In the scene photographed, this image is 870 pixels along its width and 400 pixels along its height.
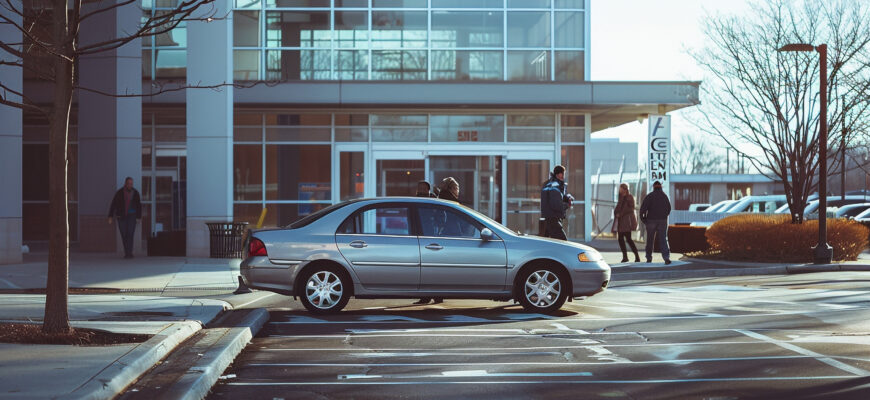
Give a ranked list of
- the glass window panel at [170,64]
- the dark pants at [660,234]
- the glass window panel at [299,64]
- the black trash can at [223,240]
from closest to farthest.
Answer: the dark pants at [660,234] → the black trash can at [223,240] → the glass window panel at [299,64] → the glass window panel at [170,64]

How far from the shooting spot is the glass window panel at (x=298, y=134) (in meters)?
28.1

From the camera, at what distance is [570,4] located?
92.0 ft

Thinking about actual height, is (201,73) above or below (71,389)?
above

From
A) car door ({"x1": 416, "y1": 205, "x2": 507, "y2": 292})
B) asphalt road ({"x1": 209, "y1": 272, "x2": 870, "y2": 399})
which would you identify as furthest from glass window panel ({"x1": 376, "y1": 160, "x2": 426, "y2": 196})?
car door ({"x1": 416, "y1": 205, "x2": 507, "y2": 292})

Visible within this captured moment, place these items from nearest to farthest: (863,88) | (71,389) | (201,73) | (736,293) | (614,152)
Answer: (71,389), (736,293), (201,73), (863,88), (614,152)

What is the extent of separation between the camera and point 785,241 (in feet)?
71.4

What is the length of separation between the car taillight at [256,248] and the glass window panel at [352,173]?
1594cm

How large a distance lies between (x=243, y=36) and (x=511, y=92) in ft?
24.4

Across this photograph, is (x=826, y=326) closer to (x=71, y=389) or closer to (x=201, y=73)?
(x=71, y=389)

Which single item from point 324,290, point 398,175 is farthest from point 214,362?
point 398,175

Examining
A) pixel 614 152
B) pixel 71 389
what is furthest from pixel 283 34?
pixel 614 152

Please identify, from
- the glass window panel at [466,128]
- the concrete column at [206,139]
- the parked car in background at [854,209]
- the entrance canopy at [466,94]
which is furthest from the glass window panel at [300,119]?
the parked car in background at [854,209]

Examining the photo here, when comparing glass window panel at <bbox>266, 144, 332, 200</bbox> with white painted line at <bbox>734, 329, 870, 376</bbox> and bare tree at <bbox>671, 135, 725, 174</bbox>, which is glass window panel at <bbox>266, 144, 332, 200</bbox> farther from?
bare tree at <bbox>671, 135, 725, 174</bbox>

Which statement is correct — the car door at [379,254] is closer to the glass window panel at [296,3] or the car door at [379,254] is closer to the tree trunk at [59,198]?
the tree trunk at [59,198]
